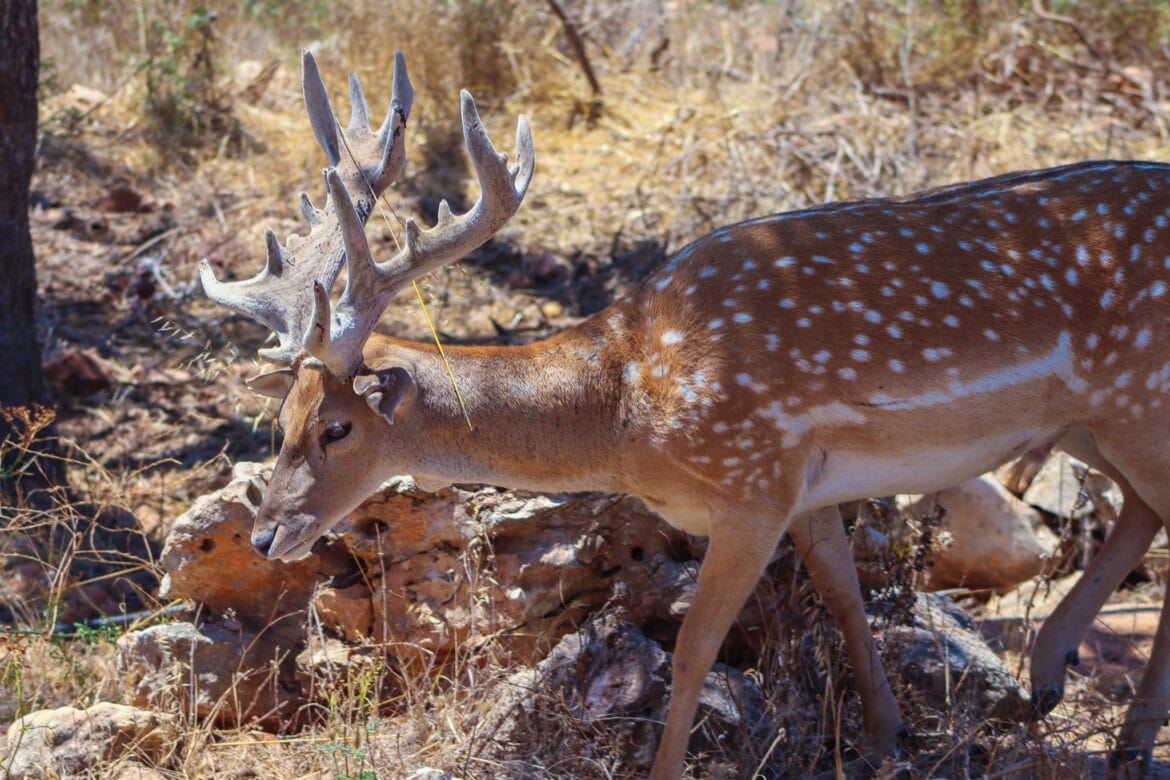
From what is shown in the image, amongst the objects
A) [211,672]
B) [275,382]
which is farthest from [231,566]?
[275,382]

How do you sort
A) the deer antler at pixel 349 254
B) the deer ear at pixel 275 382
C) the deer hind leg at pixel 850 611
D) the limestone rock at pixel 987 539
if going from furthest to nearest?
the limestone rock at pixel 987 539, the deer hind leg at pixel 850 611, the deer ear at pixel 275 382, the deer antler at pixel 349 254

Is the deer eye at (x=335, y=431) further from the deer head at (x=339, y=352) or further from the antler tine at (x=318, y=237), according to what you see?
the antler tine at (x=318, y=237)

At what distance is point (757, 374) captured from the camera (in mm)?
3984

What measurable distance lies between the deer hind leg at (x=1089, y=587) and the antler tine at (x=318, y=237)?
2.89m

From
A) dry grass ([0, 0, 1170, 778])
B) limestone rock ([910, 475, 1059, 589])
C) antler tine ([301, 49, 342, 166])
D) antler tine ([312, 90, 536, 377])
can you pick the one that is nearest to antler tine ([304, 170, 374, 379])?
antler tine ([312, 90, 536, 377])

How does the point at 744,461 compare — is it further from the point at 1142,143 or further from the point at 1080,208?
the point at 1142,143

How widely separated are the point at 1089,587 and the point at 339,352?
309 centimetres

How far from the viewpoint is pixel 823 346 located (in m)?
4.04

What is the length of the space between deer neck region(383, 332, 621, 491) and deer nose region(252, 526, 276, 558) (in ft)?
1.65

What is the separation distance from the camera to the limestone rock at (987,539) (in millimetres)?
6273

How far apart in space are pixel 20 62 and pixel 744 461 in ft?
14.0

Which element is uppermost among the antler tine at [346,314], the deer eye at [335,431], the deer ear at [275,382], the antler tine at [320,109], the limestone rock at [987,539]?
the antler tine at [320,109]

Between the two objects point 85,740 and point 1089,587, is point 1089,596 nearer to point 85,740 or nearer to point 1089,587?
point 1089,587

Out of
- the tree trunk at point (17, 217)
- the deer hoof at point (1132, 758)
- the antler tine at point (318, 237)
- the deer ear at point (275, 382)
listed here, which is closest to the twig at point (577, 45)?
the tree trunk at point (17, 217)
